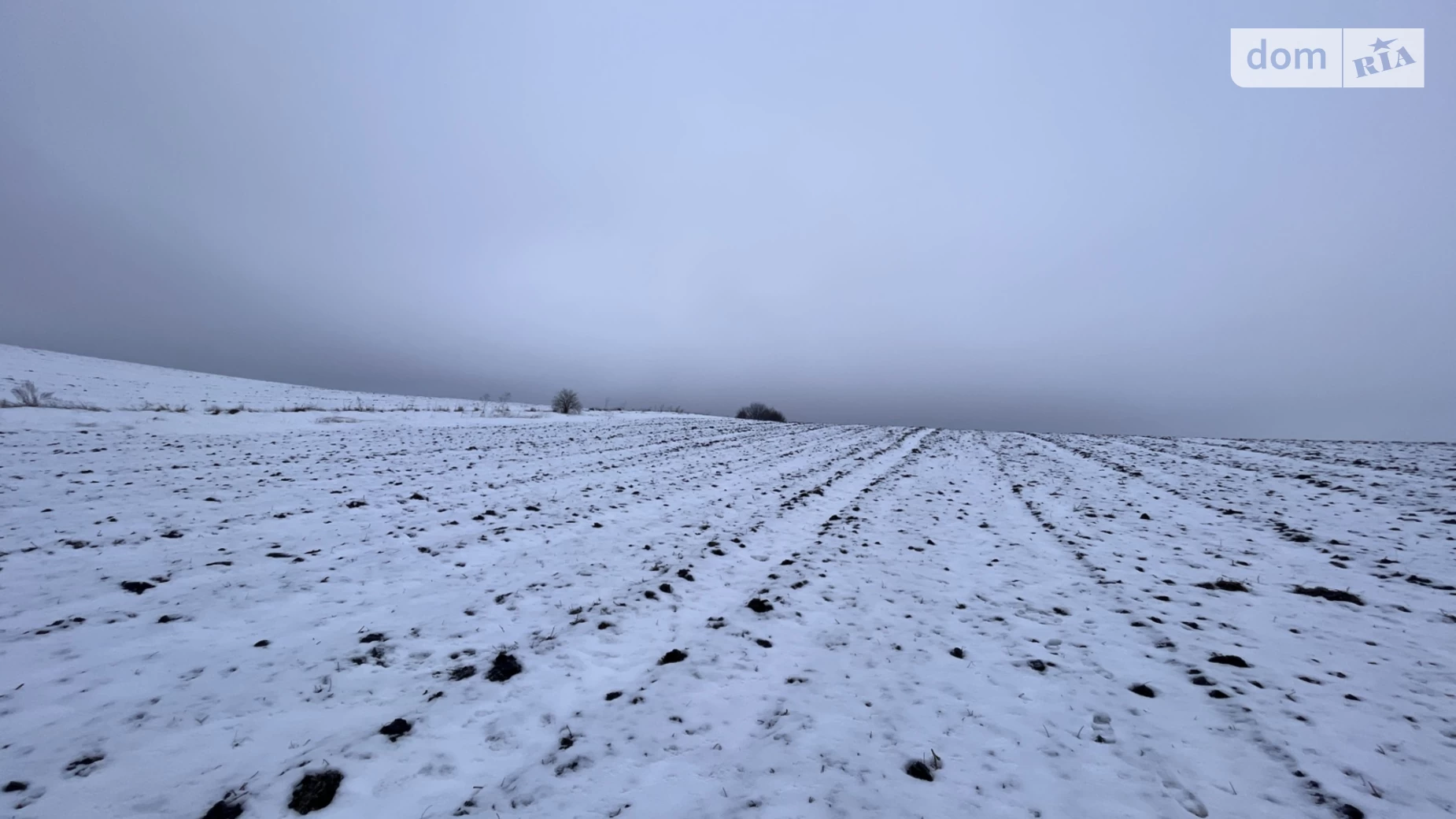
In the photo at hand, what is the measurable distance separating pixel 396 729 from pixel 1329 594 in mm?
9888

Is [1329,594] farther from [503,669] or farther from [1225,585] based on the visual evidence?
[503,669]

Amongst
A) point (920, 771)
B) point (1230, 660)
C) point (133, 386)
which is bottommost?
point (920, 771)

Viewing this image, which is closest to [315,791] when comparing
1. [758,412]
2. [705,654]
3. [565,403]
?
[705,654]

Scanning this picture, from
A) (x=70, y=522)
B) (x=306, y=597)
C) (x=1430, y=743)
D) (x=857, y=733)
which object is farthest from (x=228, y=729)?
(x=1430, y=743)

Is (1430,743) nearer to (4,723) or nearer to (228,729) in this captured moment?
(228,729)

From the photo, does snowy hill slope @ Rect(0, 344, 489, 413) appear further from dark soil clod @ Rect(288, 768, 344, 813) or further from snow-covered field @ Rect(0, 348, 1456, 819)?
dark soil clod @ Rect(288, 768, 344, 813)

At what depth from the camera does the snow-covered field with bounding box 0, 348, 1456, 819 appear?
2.99 m

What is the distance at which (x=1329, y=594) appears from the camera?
5.82 m

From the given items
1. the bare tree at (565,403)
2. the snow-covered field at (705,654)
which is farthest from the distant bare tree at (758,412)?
the snow-covered field at (705,654)

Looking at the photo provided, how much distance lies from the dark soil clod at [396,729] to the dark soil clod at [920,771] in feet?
11.4

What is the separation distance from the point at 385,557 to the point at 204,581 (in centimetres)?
168

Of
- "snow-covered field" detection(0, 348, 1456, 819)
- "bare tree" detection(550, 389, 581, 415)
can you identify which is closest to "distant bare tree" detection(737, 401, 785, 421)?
"bare tree" detection(550, 389, 581, 415)

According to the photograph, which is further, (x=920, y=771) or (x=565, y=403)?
(x=565, y=403)

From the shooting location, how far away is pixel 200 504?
27.0 feet
